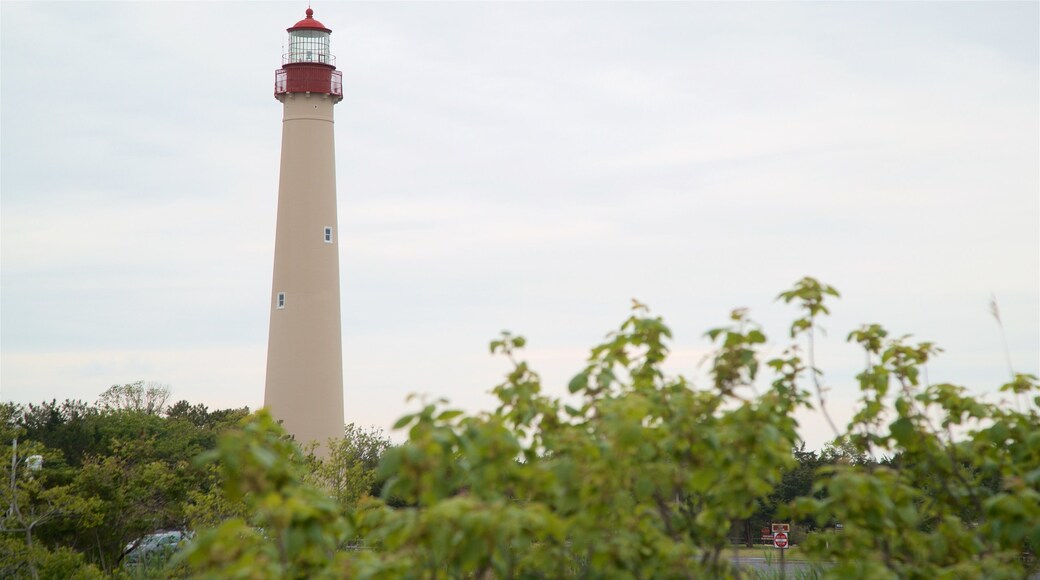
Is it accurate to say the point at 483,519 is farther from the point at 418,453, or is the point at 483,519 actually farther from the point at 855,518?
the point at 855,518

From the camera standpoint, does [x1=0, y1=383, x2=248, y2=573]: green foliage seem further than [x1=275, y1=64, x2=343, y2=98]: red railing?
No

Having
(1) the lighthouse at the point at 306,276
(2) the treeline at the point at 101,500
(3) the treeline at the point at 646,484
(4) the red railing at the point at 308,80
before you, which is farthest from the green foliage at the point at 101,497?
(3) the treeline at the point at 646,484

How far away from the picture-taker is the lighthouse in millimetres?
37469

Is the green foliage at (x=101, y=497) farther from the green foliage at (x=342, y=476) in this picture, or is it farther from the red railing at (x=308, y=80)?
the red railing at (x=308, y=80)

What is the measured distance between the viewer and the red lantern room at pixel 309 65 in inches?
1539

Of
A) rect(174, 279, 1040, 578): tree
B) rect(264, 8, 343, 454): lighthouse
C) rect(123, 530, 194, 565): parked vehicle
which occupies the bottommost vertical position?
rect(174, 279, 1040, 578): tree

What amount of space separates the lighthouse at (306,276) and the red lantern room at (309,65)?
0.16ft

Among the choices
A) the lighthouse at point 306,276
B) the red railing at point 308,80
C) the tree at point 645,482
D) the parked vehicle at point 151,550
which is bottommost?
the tree at point 645,482

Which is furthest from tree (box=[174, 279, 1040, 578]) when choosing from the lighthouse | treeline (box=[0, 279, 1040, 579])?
the lighthouse

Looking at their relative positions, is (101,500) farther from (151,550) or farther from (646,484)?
(646,484)

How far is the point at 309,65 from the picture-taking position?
3947cm

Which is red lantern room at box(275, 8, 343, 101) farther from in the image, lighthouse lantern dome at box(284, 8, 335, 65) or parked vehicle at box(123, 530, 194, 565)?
parked vehicle at box(123, 530, 194, 565)

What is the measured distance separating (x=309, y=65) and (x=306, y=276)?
24.5 feet

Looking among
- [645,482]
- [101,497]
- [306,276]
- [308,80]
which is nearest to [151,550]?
[101,497]
